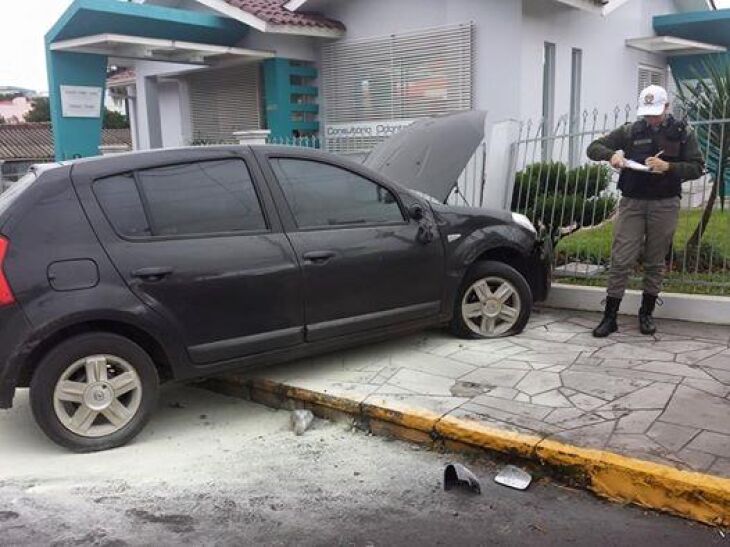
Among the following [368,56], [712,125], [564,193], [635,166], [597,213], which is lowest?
[597,213]

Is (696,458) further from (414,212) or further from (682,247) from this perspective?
(682,247)

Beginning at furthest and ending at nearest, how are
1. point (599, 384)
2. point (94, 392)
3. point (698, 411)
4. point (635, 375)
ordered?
1. point (635, 375)
2. point (599, 384)
3. point (698, 411)
4. point (94, 392)

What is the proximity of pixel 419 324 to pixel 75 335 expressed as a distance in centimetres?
237

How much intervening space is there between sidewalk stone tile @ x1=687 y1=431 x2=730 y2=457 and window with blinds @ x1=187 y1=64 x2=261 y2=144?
35.7 feet

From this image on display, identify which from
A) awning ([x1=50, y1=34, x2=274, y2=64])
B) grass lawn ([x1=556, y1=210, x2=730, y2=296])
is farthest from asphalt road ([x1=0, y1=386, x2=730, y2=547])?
awning ([x1=50, y1=34, x2=274, y2=64])

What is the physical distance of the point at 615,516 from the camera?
3383 millimetres

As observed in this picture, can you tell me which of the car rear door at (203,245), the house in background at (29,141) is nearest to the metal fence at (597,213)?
the car rear door at (203,245)

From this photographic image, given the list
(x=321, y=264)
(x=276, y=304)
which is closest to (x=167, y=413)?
(x=276, y=304)

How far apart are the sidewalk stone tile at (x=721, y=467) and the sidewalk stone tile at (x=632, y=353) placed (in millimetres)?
1615

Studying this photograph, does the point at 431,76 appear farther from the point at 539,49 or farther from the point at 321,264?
the point at 321,264

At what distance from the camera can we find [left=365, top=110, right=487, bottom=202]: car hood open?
6.20 meters

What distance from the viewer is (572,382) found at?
15.6ft

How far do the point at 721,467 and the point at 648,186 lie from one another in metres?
2.49

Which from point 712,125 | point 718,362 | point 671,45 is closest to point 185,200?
point 718,362
